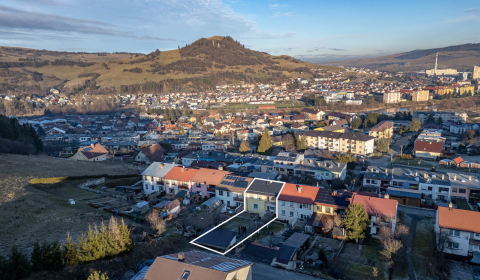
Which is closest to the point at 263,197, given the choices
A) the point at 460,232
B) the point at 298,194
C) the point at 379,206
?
the point at 298,194

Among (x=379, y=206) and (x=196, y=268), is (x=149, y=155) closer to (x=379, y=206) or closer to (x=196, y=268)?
(x=379, y=206)

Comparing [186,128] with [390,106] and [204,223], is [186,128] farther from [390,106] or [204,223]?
[390,106]

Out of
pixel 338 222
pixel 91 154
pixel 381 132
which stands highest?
pixel 338 222

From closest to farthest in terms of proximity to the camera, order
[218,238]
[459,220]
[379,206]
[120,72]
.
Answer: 1. [459,220]
2. [218,238]
3. [379,206]
4. [120,72]

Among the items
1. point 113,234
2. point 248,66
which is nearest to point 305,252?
point 113,234

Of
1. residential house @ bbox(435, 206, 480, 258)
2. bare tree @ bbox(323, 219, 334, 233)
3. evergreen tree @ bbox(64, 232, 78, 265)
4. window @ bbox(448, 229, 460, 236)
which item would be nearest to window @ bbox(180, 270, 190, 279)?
evergreen tree @ bbox(64, 232, 78, 265)

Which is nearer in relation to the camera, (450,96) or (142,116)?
(142,116)
